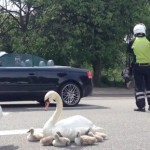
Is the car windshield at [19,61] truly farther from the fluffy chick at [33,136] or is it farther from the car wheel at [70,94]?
the fluffy chick at [33,136]

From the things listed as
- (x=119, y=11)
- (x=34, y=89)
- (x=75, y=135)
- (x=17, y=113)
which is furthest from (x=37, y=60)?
(x=119, y=11)

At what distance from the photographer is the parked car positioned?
13.1 metres

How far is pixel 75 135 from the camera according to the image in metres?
7.04

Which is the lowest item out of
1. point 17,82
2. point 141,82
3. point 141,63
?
point 141,82

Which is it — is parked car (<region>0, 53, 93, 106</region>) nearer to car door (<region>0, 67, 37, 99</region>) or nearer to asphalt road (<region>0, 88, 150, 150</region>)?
car door (<region>0, 67, 37, 99</region>)

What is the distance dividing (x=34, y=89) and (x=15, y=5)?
60.9 ft

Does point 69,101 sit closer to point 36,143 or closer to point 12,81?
point 12,81

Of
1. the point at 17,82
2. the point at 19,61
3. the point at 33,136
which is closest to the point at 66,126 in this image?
the point at 33,136

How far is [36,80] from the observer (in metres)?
13.3

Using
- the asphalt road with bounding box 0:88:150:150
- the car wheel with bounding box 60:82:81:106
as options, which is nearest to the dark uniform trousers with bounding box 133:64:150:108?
the asphalt road with bounding box 0:88:150:150

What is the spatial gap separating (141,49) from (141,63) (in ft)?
1.06

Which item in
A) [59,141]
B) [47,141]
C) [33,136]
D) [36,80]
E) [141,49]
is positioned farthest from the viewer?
[36,80]

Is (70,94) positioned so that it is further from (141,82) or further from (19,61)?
(141,82)

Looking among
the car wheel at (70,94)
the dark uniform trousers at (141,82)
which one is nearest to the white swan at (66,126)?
the dark uniform trousers at (141,82)
